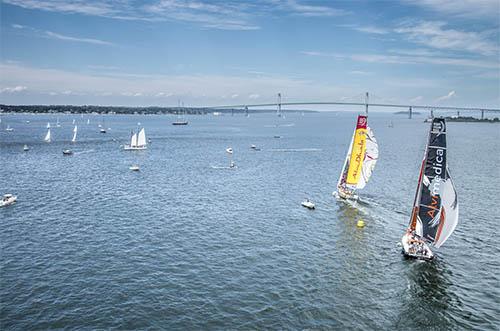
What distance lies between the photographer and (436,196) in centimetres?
4841

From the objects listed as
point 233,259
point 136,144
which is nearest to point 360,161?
point 233,259

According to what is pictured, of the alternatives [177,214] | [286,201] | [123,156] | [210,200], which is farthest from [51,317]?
[123,156]

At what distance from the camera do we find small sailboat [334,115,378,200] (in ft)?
251

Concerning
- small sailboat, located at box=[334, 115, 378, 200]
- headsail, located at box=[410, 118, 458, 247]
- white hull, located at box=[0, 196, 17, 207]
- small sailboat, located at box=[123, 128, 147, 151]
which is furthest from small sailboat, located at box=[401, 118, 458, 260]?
small sailboat, located at box=[123, 128, 147, 151]

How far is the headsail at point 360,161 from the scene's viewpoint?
251 feet

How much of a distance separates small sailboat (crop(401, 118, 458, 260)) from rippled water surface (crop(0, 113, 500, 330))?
223 cm

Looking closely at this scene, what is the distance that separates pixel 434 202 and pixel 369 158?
2957 centimetres

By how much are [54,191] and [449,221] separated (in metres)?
68.3

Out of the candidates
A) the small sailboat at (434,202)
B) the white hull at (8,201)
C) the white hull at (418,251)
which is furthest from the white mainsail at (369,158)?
the white hull at (8,201)

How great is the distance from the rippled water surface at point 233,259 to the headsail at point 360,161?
12.9 ft

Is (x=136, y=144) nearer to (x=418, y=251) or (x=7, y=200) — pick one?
(x=7, y=200)

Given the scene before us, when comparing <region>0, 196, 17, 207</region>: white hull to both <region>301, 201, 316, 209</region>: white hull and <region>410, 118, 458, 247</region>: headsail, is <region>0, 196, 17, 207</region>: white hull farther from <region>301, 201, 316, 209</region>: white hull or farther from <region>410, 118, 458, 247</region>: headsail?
<region>410, 118, 458, 247</region>: headsail

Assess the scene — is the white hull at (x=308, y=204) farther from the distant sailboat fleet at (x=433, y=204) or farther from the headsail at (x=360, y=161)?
the distant sailboat fleet at (x=433, y=204)

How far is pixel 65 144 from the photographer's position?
16900cm
